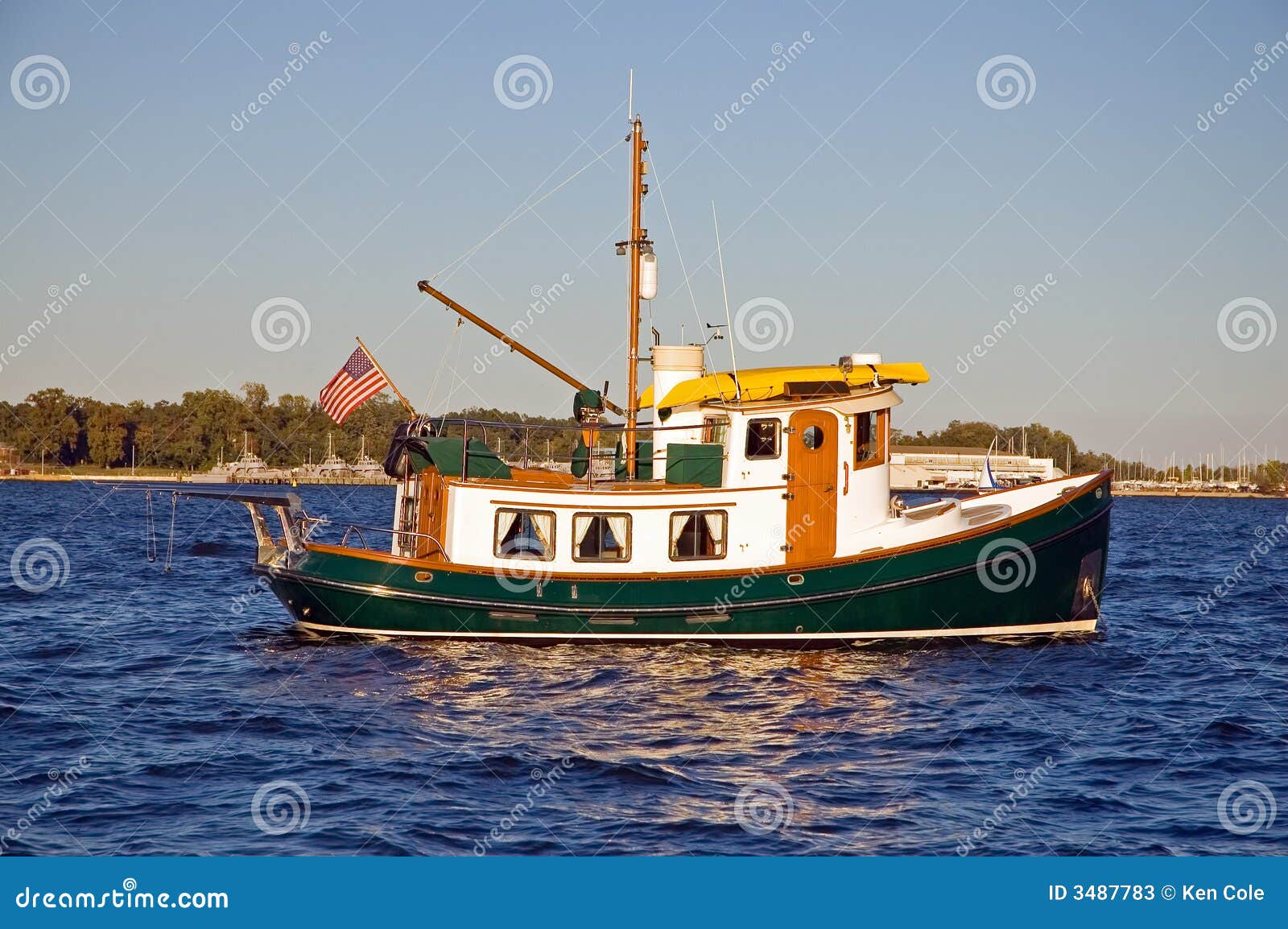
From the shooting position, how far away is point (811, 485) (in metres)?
22.9

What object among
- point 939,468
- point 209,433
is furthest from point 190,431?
point 939,468

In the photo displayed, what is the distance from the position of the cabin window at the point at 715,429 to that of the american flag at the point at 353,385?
19.3 feet

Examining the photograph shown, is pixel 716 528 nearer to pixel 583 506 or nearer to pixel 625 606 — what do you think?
pixel 625 606

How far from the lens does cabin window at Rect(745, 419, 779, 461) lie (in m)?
23.1

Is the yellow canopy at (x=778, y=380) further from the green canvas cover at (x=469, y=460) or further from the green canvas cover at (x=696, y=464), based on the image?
the green canvas cover at (x=469, y=460)

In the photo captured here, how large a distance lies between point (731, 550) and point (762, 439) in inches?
78.4

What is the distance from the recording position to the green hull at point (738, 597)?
22.6 m

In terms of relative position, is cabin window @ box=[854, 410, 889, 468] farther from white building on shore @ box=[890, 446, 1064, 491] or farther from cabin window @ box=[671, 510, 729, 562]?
white building on shore @ box=[890, 446, 1064, 491]

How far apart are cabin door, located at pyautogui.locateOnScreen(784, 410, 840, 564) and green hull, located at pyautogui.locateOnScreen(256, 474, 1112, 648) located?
1.92ft

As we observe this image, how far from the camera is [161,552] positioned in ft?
155

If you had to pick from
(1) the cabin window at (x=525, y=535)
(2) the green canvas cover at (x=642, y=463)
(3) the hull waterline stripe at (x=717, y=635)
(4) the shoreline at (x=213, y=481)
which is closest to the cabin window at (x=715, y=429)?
(2) the green canvas cover at (x=642, y=463)

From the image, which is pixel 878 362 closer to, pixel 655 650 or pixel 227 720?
pixel 655 650

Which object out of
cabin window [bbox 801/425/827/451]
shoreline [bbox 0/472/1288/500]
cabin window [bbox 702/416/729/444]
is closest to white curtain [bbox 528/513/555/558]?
cabin window [bbox 702/416/729/444]

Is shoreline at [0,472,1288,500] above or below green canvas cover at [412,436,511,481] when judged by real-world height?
above
